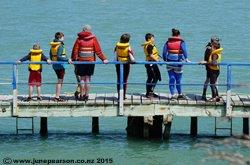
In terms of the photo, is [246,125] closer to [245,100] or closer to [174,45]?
[245,100]

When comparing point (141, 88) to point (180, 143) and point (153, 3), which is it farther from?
point (153, 3)

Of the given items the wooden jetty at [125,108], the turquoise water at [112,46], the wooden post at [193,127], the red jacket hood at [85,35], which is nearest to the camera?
the red jacket hood at [85,35]

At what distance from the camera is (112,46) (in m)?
36.5

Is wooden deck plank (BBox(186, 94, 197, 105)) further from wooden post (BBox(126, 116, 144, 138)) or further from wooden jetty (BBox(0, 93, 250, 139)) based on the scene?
wooden post (BBox(126, 116, 144, 138))

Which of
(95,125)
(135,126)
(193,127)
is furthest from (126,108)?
(193,127)

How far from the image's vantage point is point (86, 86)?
16703 millimetres

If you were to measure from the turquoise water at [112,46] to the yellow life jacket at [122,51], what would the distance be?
211cm

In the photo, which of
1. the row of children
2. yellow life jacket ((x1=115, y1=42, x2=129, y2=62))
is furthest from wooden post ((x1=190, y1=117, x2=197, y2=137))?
yellow life jacket ((x1=115, y1=42, x2=129, y2=62))

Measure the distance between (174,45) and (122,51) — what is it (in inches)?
44.1

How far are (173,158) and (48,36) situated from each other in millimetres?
24564

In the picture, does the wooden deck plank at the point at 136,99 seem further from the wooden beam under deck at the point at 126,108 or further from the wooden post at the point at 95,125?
the wooden post at the point at 95,125

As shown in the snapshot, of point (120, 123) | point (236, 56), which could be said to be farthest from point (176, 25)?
point (120, 123)

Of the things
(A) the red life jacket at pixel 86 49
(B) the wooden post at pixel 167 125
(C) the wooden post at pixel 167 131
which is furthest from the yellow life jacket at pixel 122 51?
(C) the wooden post at pixel 167 131

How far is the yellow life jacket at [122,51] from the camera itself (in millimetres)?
16277
